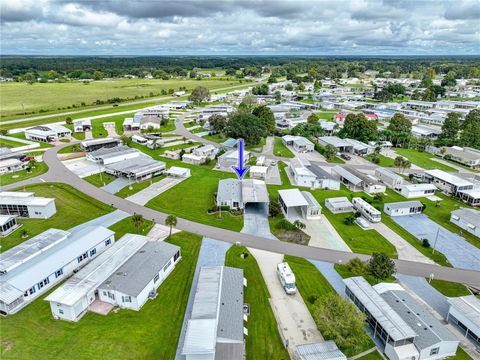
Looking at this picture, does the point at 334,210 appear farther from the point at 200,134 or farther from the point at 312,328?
the point at 200,134

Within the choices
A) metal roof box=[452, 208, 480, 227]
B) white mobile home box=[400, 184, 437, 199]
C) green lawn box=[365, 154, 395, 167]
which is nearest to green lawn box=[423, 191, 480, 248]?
metal roof box=[452, 208, 480, 227]

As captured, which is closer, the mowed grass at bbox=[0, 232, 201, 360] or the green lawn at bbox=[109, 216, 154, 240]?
the mowed grass at bbox=[0, 232, 201, 360]

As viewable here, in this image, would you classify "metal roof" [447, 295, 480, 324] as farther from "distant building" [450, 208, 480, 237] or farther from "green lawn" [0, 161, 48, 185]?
"green lawn" [0, 161, 48, 185]

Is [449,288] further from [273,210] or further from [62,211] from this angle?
[62,211]

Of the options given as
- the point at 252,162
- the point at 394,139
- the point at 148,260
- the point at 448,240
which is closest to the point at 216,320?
the point at 148,260

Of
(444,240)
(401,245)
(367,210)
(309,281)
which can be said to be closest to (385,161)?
(367,210)

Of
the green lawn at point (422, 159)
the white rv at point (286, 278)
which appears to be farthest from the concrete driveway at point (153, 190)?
the green lawn at point (422, 159)
